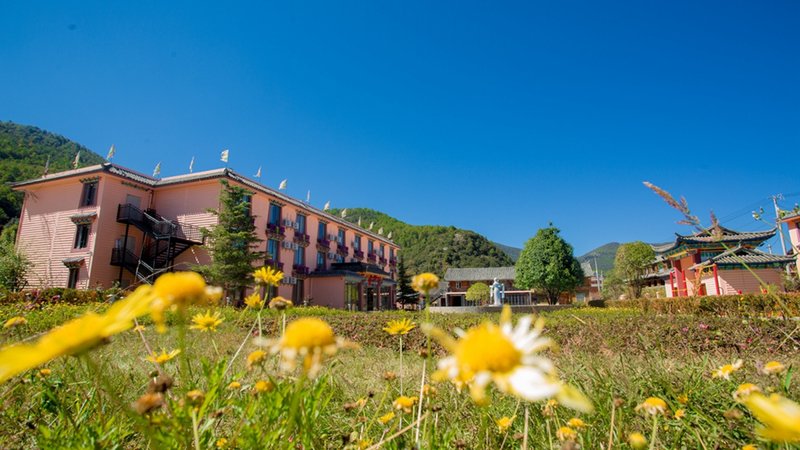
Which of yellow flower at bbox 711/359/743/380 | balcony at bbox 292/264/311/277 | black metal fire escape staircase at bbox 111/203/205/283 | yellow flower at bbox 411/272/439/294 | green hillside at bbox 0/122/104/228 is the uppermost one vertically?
green hillside at bbox 0/122/104/228

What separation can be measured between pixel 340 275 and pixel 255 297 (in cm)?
2736

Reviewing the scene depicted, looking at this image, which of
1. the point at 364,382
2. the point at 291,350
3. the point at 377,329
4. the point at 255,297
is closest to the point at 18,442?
the point at 255,297

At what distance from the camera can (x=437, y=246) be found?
87.7 meters

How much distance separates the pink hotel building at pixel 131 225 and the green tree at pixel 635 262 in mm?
33600

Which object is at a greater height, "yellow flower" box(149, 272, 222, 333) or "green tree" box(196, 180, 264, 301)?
"green tree" box(196, 180, 264, 301)

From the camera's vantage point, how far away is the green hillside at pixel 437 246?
83.2 metres

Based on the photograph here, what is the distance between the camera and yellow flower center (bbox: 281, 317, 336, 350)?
65 cm

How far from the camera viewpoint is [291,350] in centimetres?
64

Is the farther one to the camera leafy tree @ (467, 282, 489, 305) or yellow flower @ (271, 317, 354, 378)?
leafy tree @ (467, 282, 489, 305)

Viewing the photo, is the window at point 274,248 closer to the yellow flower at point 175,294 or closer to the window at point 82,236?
the window at point 82,236

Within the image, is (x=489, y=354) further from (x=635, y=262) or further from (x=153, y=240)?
(x=635, y=262)

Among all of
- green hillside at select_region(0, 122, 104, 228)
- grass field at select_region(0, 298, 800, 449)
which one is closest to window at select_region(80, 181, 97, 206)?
green hillside at select_region(0, 122, 104, 228)

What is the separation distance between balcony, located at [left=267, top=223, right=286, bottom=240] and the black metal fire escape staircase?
425 centimetres

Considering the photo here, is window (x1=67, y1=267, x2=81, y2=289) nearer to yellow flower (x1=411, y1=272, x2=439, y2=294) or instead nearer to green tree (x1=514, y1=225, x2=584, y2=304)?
yellow flower (x1=411, y1=272, x2=439, y2=294)
